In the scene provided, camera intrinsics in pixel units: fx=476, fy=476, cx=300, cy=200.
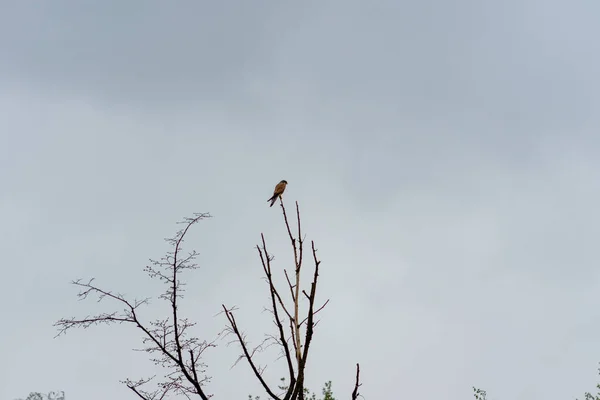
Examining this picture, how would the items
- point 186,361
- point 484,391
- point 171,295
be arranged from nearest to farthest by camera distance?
1. point 186,361
2. point 171,295
3. point 484,391

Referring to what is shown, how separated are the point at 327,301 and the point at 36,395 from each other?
131 metres

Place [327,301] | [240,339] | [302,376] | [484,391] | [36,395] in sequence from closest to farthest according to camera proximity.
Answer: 1. [302,376]
2. [240,339]
3. [327,301]
4. [484,391]
5. [36,395]

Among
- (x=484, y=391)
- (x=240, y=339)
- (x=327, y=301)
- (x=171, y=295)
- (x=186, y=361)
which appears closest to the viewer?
(x=240, y=339)

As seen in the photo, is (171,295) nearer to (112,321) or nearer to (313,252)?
(112,321)

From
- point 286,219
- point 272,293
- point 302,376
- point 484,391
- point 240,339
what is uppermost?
point 484,391

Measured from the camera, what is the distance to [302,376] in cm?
340

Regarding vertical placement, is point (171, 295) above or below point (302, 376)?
above

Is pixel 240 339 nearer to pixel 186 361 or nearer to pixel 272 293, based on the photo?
pixel 272 293

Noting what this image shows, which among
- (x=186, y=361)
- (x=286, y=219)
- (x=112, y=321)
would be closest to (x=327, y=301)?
(x=286, y=219)

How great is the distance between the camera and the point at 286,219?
14.5 ft

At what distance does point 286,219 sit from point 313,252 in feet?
1.71

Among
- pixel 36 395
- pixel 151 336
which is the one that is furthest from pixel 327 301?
pixel 36 395

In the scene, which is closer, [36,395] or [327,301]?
[327,301]

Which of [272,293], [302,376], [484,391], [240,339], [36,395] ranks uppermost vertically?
[36,395]
